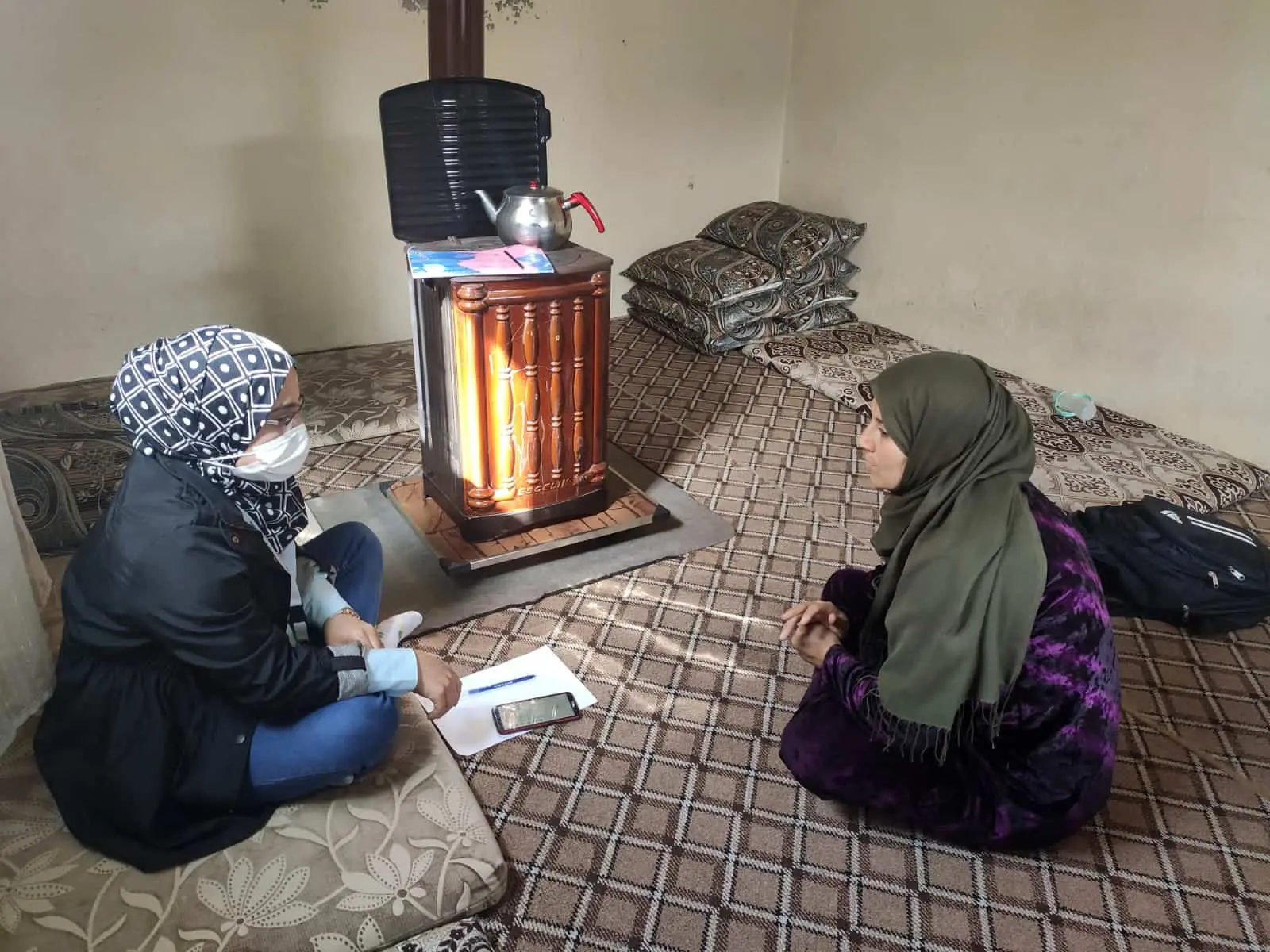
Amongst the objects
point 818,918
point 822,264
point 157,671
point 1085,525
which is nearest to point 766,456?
point 1085,525

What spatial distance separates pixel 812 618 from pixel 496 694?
69 centimetres

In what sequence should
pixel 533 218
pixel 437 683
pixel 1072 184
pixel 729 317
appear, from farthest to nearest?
pixel 729 317 → pixel 1072 184 → pixel 533 218 → pixel 437 683

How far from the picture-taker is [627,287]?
4285 mm

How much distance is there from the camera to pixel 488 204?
2.30 meters

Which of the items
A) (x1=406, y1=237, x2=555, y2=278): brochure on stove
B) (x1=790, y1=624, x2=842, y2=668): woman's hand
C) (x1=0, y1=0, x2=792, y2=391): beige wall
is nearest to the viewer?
(x1=790, y1=624, x2=842, y2=668): woman's hand

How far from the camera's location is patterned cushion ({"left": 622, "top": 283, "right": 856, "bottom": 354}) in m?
3.78

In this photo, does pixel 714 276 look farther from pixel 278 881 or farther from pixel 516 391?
pixel 278 881

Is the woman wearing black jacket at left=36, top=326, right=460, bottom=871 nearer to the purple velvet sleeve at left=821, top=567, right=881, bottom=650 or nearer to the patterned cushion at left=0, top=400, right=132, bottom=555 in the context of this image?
the purple velvet sleeve at left=821, top=567, right=881, bottom=650

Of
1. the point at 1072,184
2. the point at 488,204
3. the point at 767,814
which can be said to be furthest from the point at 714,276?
the point at 767,814

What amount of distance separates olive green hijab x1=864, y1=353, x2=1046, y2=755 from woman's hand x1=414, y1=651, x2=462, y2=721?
68cm

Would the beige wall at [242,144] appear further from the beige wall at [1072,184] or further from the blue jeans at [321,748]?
the blue jeans at [321,748]

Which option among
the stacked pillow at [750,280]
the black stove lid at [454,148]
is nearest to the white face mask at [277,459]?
the black stove lid at [454,148]

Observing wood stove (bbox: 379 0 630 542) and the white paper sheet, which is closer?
the white paper sheet

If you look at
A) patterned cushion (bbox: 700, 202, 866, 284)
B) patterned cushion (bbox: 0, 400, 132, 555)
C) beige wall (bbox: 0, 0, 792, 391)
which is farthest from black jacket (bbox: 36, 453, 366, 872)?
patterned cushion (bbox: 700, 202, 866, 284)
